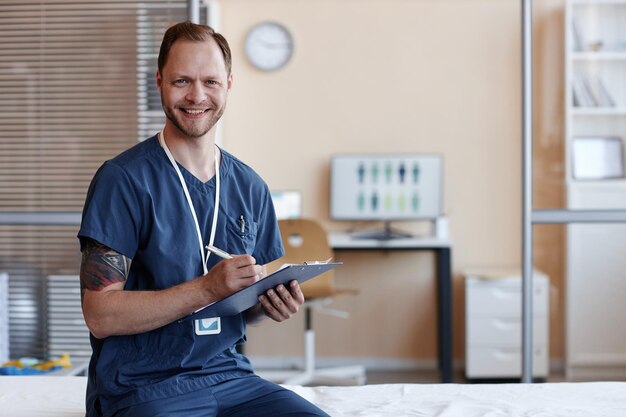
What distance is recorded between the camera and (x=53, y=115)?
11.3ft

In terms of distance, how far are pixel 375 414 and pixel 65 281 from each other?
6.37ft

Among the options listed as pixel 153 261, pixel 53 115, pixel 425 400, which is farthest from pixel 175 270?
pixel 53 115

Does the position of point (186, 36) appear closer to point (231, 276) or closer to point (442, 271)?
point (231, 276)

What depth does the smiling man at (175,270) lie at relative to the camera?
5.52 feet

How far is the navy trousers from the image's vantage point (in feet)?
5.53

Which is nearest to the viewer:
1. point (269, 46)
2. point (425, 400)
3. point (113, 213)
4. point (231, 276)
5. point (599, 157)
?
point (231, 276)

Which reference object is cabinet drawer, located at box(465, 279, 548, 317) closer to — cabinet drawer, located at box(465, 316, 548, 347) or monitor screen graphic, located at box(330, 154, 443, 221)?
cabinet drawer, located at box(465, 316, 548, 347)

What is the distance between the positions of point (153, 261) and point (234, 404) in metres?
0.34

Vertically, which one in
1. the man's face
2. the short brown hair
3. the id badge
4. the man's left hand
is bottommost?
the id badge

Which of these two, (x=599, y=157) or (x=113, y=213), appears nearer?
(x=113, y=213)

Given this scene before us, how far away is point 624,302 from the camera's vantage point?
11.2 feet

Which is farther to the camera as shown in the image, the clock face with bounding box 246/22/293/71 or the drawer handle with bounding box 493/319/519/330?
the clock face with bounding box 246/22/293/71

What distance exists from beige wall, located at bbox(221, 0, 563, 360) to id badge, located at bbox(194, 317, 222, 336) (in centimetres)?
323

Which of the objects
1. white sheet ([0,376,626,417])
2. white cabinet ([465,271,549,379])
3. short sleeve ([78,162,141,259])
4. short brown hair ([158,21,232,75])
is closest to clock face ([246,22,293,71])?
white cabinet ([465,271,549,379])
